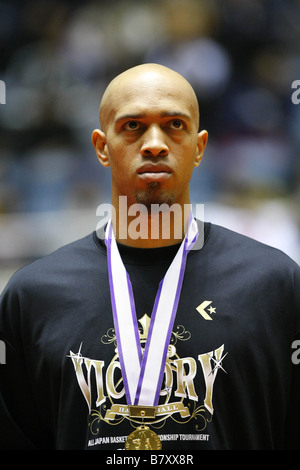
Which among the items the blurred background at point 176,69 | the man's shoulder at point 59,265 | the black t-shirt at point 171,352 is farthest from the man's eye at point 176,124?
the blurred background at point 176,69

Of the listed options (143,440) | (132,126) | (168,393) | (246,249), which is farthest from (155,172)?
(143,440)

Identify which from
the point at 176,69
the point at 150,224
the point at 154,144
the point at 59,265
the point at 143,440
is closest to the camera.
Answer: the point at 143,440

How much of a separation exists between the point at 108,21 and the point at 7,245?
7.04 ft

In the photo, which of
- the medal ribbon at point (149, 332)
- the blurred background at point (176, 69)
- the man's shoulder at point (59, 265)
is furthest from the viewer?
the blurred background at point (176, 69)

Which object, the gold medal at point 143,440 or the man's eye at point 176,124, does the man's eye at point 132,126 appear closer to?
the man's eye at point 176,124

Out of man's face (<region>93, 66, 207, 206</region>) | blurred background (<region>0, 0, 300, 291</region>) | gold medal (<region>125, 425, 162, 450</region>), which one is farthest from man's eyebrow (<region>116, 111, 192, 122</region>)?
blurred background (<region>0, 0, 300, 291</region>)

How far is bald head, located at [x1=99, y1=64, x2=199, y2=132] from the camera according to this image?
2.77 metres

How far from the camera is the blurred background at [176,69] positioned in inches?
219

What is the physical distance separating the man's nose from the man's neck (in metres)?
0.21

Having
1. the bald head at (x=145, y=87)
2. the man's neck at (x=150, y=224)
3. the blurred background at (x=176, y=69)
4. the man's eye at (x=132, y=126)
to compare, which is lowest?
the man's neck at (x=150, y=224)

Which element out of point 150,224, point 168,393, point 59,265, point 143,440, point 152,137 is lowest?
point 143,440

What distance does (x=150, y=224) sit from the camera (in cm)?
282

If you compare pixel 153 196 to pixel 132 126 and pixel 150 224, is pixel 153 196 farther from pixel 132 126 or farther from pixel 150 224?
pixel 132 126

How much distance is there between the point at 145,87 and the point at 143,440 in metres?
1.34
